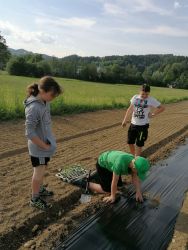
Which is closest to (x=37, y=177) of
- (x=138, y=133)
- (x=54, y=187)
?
(x=54, y=187)

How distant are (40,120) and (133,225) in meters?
2.05

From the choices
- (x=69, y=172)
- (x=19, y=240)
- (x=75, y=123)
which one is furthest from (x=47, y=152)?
(x=75, y=123)

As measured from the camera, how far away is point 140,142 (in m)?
7.30

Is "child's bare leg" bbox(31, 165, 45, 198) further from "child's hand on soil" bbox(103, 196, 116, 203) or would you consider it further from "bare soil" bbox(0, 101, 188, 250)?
"child's hand on soil" bbox(103, 196, 116, 203)

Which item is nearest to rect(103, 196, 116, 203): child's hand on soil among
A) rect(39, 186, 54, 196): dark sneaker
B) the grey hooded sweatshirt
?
rect(39, 186, 54, 196): dark sneaker

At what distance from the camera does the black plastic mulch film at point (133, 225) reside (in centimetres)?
443

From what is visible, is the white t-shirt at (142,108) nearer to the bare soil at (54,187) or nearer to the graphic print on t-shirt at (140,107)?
the graphic print on t-shirt at (140,107)

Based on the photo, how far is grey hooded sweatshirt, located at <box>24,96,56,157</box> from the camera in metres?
4.39

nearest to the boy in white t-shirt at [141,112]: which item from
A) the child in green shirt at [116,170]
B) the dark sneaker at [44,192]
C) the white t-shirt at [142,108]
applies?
the white t-shirt at [142,108]

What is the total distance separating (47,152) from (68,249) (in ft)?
4.20

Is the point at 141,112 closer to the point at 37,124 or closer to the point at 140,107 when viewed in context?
the point at 140,107

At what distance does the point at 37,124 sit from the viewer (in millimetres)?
4527

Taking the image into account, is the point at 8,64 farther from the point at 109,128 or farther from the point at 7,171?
the point at 7,171

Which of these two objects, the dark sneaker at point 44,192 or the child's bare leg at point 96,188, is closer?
the dark sneaker at point 44,192
